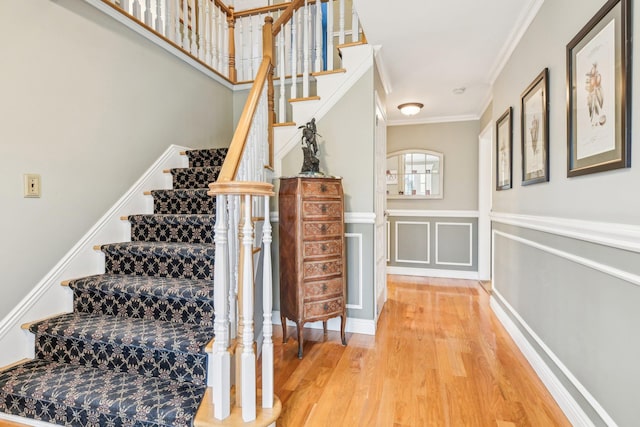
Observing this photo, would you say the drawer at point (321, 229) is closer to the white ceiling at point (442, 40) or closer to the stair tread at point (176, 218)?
the stair tread at point (176, 218)

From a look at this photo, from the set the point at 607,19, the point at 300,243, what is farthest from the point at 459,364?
the point at 607,19

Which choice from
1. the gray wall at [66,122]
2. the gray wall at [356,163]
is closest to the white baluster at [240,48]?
the gray wall at [66,122]

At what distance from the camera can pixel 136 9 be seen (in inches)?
107

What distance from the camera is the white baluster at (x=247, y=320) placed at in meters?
1.44

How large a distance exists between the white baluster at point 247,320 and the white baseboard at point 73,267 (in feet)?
4.45

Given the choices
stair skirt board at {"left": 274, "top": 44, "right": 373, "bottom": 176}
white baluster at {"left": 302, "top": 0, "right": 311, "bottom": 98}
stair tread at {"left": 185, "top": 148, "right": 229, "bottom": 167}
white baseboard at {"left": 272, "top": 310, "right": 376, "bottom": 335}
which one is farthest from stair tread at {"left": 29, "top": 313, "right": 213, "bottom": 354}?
white baluster at {"left": 302, "top": 0, "right": 311, "bottom": 98}

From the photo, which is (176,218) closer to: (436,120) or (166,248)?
(166,248)

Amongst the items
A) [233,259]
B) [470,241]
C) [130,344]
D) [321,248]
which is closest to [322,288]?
[321,248]

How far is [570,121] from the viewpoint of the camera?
67.4 inches

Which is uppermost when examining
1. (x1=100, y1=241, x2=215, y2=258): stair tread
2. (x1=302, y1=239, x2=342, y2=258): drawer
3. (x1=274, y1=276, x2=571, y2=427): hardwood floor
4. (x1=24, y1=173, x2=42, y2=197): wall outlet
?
(x1=24, y1=173, x2=42, y2=197): wall outlet

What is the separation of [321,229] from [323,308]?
62cm

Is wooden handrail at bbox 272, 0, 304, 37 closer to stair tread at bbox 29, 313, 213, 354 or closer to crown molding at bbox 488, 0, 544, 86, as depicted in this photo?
crown molding at bbox 488, 0, 544, 86

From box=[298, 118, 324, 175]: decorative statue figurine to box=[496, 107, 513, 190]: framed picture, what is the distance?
1.73 m

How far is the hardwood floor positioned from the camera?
1.69 m
